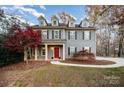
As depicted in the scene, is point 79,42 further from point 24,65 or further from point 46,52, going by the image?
point 24,65

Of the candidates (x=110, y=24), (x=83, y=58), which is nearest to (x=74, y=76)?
(x=83, y=58)

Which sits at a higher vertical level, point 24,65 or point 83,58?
point 83,58

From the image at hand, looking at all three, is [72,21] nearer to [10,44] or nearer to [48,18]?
[48,18]

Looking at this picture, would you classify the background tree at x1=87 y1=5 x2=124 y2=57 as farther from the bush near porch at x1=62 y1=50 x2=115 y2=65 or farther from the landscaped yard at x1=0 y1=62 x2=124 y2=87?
the landscaped yard at x1=0 y1=62 x2=124 y2=87

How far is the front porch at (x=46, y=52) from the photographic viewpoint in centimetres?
1268

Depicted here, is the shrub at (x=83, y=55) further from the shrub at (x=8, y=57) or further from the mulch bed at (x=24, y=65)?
the shrub at (x=8, y=57)

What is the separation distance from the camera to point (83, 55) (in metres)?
12.6

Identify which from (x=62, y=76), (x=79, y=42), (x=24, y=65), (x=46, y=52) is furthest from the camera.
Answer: (x=46, y=52)

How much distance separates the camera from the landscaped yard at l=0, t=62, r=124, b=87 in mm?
12227

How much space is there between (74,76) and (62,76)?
0.38 metres

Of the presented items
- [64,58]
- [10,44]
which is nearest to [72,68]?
[64,58]

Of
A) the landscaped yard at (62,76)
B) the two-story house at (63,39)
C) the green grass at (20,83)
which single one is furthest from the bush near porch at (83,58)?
the green grass at (20,83)

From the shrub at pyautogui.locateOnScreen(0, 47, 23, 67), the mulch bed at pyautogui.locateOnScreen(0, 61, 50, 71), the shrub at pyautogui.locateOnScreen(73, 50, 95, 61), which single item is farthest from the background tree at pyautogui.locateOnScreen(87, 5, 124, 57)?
the shrub at pyautogui.locateOnScreen(0, 47, 23, 67)

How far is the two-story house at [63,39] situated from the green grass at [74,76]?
0.50m
